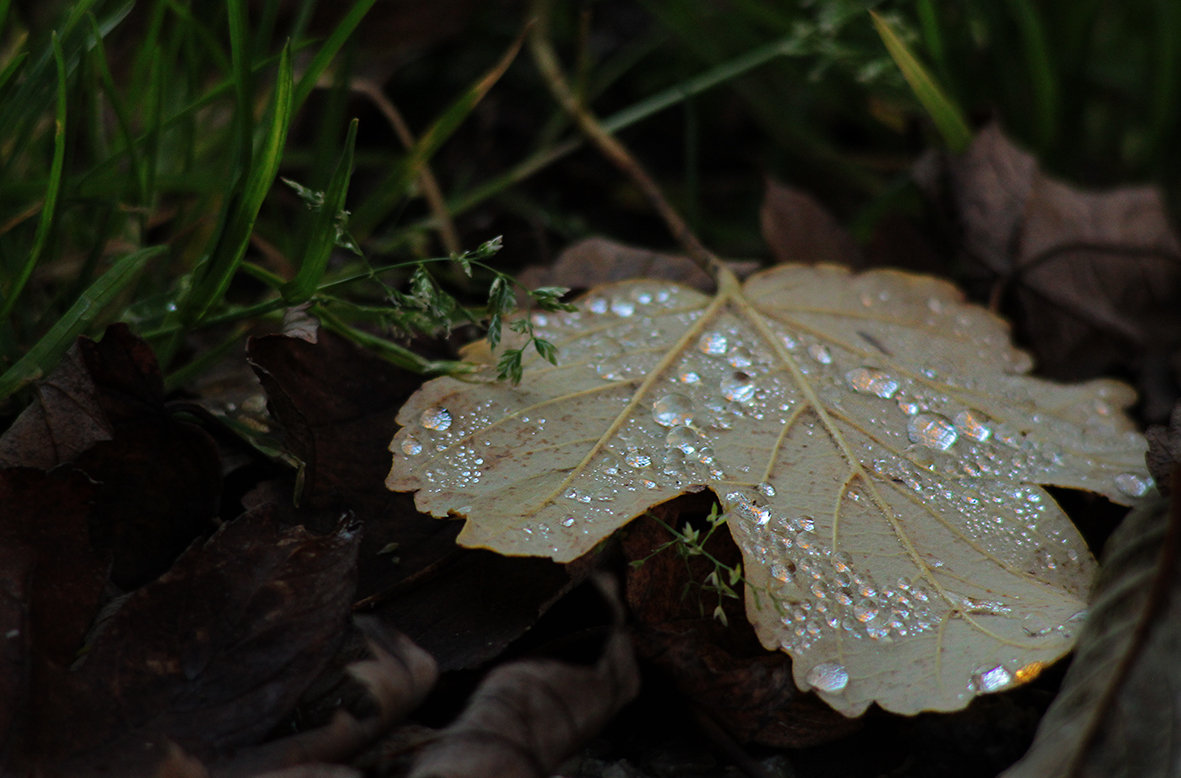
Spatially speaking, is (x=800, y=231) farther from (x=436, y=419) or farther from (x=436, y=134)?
(x=436, y=419)

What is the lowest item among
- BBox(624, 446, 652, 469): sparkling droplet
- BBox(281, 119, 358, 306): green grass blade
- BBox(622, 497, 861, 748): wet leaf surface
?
BBox(622, 497, 861, 748): wet leaf surface

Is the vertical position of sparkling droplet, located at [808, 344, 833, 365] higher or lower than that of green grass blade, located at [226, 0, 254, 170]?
lower

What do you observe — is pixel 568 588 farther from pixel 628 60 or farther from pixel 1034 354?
pixel 628 60

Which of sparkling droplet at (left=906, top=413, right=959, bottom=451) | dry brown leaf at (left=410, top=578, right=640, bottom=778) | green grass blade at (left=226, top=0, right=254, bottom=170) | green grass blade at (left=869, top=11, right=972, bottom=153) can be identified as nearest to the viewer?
dry brown leaf at (left=410, top=578, right=640, bottom=778)

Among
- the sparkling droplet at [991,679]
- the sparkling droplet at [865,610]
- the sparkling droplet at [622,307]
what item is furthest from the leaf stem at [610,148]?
the sparkling droplet at [991,679]

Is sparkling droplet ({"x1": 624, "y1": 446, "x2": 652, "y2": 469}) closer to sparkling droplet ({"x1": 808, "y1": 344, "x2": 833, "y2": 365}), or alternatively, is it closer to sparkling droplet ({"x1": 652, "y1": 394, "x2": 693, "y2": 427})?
sparkling droplet ({"x1": 652, "y1": 394, "x2": 693, "y2": 427})

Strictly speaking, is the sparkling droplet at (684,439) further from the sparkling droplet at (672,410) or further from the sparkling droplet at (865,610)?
the sparkling droplet at (865,610)

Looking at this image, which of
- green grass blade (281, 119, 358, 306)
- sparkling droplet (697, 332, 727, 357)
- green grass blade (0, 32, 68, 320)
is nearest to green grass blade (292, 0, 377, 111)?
green grass blade (281, 119, 358, 306)
